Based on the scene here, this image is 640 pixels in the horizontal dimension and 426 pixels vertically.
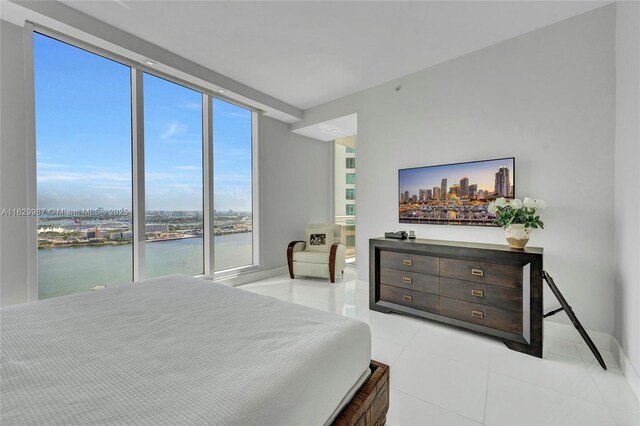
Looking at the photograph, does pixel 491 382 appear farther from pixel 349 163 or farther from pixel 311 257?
pixel 349 163

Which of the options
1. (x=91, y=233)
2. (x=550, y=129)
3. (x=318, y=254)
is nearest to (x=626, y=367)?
(x=550, y=129)

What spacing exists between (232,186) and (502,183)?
374 centimetres

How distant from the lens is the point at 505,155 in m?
2.88

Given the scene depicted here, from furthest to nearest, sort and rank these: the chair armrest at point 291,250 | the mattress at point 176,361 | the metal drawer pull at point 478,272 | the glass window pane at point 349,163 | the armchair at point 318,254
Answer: the glass window pane at point 349,163
the chair armrest at point 291,250
the armchair at point 318,254
the metal drawer pull at point 478,272
the mattress at point 176,361

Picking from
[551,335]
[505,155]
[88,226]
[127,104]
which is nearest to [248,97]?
[127,104]

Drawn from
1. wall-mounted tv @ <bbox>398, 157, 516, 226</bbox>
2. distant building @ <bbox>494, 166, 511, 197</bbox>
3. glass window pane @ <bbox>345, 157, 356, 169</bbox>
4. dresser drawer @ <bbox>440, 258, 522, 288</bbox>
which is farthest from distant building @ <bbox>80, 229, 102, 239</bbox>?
glass window pane @ <bbox>345, 157, 356, 169</bbox>

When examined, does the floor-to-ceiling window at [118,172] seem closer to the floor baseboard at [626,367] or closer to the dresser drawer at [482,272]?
the dresser drawer at [482,272]

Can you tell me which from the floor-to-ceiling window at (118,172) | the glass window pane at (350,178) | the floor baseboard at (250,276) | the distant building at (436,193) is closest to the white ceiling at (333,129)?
the glass window pane at (350,178)

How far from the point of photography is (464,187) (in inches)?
122

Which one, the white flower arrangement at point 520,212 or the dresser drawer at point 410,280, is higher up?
the white flower arrangement at point 520,212

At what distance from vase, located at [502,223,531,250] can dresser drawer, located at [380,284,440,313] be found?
0.89 m

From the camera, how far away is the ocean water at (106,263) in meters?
2.70

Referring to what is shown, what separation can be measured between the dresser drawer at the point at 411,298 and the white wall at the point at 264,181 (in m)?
2.43

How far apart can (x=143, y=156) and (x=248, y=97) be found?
1.70 meters
